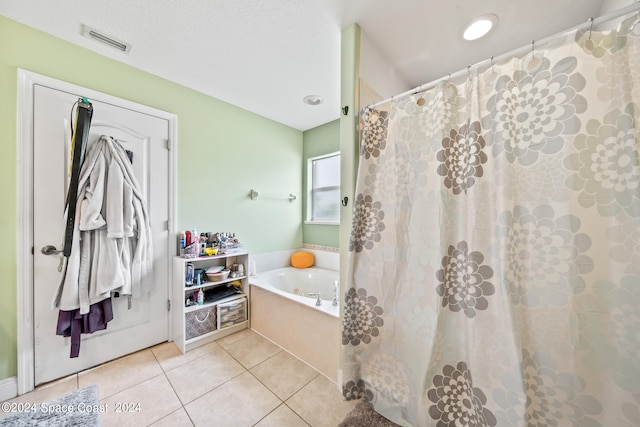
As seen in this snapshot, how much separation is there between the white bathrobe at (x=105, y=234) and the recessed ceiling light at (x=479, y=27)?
2.66m

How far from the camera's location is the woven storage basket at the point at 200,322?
187 centimetres

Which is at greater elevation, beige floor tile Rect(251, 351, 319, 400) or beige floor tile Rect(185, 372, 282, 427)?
beige floor tile Rect(185, 372, 282, 427)

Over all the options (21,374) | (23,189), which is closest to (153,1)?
(23,189)

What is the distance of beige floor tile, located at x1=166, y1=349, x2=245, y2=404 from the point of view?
56.7 inches

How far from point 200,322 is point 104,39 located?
2302mm

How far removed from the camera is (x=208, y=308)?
6.57 feet

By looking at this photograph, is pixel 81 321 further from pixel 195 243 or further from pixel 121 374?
pixel 195 243

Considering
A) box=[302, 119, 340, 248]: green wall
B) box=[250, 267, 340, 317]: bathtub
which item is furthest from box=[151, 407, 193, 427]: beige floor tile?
box=[302, 119, 340, 248]: green wall

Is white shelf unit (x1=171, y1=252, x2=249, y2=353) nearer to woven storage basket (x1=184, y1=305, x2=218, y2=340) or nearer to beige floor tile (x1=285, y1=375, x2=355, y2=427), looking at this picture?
woven storage basket (x1=184, y1=305, x2=218, y2=340)

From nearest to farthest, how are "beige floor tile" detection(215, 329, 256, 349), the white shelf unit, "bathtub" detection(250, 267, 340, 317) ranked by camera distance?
the white shelf unit, "beige floor tile" detection(215, 329, 256, 349), "bathtub" detection(250, 267, 340, 317)

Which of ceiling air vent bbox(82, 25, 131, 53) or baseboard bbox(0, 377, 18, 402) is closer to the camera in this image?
baseboard bbox(0, 377, 18, 402)

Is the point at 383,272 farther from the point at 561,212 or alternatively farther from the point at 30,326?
the point at 30,326

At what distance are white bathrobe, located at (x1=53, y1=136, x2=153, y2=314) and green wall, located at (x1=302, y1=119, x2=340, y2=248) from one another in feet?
6.19

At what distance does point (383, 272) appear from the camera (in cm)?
125
